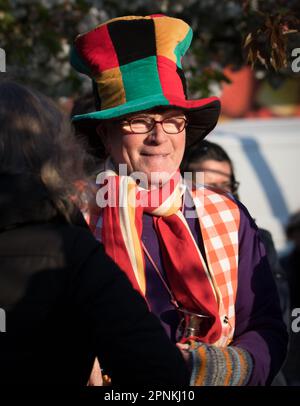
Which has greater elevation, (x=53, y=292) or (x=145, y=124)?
(x=145, y=124)

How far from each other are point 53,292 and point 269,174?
5830 mm

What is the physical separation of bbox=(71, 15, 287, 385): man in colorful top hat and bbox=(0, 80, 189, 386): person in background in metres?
0.58

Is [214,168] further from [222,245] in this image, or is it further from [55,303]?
[55,303]

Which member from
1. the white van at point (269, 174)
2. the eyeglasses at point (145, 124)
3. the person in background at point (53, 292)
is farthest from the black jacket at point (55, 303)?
the white van at point (269, 174)

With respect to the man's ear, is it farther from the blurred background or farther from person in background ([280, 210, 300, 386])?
person in background ([280, 210, 300, 386])

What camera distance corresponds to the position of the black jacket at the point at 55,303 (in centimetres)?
183

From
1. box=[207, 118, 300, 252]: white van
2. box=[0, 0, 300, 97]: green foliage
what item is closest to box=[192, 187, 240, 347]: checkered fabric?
box=[0, 0, 300, 97]: green foliage

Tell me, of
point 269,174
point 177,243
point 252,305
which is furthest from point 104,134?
point 269,174

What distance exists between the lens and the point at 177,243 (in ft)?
8.41

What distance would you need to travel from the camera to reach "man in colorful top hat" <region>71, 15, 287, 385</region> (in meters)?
2.51

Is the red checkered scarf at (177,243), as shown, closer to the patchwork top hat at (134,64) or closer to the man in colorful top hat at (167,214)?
the man in colorful top hat at (167,214)
